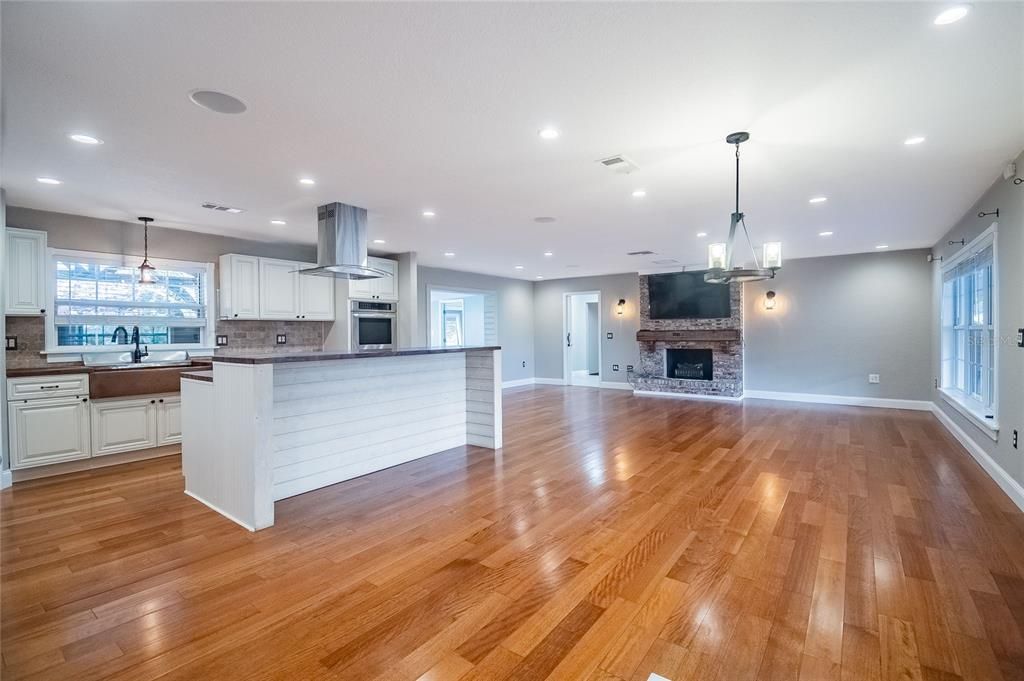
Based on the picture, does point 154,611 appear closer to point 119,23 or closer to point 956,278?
point 119,23

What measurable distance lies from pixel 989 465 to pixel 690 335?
4929 mm

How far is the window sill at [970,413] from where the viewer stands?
12.8ft

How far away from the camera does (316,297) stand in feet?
21.0

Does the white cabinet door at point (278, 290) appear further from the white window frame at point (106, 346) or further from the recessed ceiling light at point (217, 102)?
the recessed ceiling light at point (217, 102)

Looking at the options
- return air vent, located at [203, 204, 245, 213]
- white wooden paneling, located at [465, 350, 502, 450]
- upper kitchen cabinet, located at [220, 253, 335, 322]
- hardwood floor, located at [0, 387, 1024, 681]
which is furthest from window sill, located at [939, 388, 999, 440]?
return air vent, located at [203, 204, 245, 213]

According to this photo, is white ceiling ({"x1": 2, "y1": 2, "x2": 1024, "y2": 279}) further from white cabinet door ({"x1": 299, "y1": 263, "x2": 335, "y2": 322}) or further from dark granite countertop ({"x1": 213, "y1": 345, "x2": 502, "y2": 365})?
white cabinet door ({"x1": 299, "y1": 263, "x2": 335, "y2": 322})

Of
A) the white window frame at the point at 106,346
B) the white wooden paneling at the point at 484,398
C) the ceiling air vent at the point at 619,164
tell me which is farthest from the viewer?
the white wooden paneling at the point at 484,398

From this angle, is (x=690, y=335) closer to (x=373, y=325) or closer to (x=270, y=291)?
(x=373, y=325)

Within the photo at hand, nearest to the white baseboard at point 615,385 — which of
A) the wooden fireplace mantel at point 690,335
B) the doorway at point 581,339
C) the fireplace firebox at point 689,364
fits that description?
the doorway at point 581,339

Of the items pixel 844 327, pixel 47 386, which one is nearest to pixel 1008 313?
pixel 844 327

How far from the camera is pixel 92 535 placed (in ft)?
9.60

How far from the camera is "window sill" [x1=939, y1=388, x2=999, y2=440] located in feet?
12.8

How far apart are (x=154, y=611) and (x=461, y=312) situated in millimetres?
9920

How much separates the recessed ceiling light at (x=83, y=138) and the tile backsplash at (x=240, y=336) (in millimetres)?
2644
